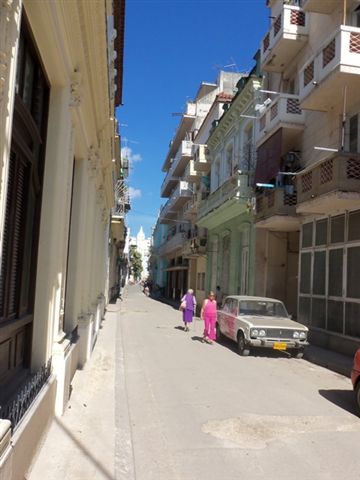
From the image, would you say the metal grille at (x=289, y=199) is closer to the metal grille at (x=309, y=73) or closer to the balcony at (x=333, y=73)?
the balcony at (x=333, y=73)

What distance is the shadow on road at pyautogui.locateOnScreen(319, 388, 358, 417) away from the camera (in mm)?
8328

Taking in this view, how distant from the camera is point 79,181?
31.0ft

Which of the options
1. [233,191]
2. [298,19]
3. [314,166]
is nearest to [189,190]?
[233,191]

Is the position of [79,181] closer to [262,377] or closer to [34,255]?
[34,255]

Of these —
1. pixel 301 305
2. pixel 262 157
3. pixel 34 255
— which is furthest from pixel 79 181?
pixel 262 157

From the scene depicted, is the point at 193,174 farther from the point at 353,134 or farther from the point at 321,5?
the point at 353,134

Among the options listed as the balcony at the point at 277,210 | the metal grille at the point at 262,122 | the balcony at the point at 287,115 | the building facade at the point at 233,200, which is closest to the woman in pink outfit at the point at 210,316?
the balcony at the point at 277,210

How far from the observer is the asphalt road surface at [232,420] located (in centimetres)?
529

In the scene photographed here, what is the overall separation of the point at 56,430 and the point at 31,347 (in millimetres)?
A: 992

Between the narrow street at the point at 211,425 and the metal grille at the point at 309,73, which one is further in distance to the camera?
the metal grille at the point at 309,73

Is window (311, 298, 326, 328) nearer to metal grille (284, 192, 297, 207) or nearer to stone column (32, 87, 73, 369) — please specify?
metal grille (284, 192, 297, 207)

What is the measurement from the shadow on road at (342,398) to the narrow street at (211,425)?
17 millimetres

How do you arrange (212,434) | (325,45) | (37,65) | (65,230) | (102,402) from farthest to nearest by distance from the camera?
(325,45) → (102,402) → (65,230) → (212,434) → (37,65)

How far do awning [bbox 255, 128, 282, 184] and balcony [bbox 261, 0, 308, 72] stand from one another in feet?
10.6
